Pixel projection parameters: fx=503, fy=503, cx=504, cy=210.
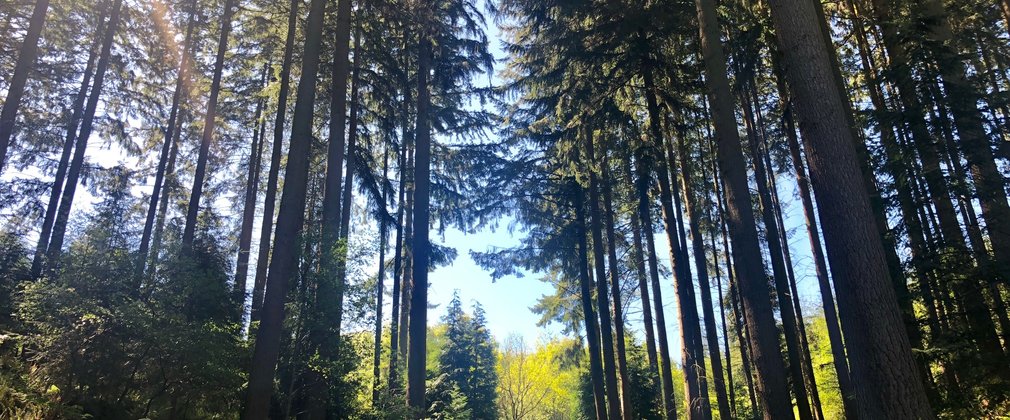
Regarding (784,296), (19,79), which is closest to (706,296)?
(784,296)

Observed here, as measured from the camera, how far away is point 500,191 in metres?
18.0

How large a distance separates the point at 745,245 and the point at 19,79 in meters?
16.6

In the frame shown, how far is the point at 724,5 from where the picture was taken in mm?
11172

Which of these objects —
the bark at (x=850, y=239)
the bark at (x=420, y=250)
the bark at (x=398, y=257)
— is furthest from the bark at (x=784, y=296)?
the bark at (x=398, y=257)

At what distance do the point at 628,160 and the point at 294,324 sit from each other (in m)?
8.55

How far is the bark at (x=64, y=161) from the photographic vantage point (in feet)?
40.2

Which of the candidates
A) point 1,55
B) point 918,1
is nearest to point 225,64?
point 1,55

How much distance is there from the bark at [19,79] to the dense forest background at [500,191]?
0.08 meters

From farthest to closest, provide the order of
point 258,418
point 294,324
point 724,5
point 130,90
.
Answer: point 130,90, point 724,5, point 294,324, point 258,418

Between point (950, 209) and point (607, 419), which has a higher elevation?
point (950, 209)

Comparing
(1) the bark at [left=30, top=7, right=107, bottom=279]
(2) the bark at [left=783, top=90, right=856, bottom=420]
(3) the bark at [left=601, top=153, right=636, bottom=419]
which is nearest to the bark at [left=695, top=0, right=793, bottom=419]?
(2) the bark at [left=783, top=90, right=856, bottom=420]

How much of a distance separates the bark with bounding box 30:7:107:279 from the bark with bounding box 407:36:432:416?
338 inches

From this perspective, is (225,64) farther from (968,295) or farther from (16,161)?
(968,295)

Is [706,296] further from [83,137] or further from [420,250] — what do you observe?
[83,137]
